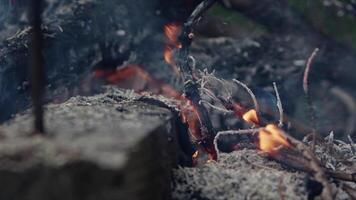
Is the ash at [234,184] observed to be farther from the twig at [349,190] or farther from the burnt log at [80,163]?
the burnt log at [80,163]

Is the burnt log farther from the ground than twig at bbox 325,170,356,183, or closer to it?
farther from the ground

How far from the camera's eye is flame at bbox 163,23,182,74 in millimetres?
5807

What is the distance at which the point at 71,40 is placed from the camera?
548 cm

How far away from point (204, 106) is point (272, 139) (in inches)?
33.1

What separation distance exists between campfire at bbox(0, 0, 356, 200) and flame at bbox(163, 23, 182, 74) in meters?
0.01

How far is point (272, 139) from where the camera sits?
3.76 metres

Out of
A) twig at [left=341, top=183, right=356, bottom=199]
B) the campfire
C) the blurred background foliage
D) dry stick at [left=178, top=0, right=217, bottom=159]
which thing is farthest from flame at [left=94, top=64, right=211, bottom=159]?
twig at [left=341, top=183, right=356, bottom=199]

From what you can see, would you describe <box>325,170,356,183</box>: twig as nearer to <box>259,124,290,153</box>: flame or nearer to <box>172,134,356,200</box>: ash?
<box>172,134,356,200</box>: ash

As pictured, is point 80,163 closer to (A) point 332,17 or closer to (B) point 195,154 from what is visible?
(B) point 195,154

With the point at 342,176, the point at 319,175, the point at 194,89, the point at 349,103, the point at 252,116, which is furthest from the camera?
the point at 349,103

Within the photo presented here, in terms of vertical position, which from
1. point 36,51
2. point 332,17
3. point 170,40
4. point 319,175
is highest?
point 36,51

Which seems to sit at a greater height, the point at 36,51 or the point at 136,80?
the point at 36,51

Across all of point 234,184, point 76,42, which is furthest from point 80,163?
point 76,42

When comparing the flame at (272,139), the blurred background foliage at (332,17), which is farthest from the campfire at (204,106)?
the blurred background foliage at (332,17)
